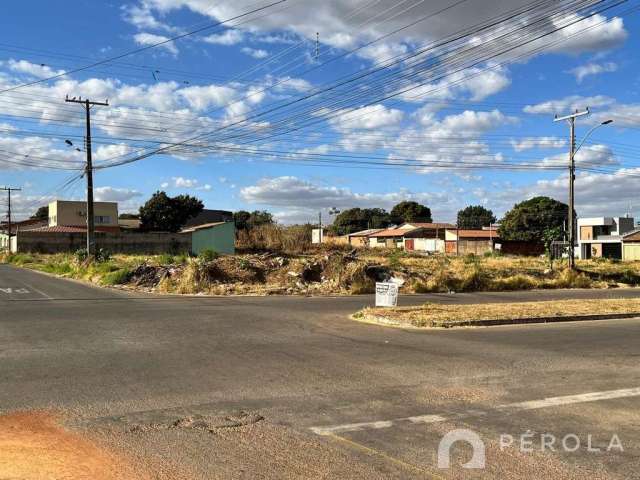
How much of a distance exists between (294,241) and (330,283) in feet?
96.3

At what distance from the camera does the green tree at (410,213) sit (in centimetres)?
13675

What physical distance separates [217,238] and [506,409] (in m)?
58.4

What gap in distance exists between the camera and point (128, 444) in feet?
17.8

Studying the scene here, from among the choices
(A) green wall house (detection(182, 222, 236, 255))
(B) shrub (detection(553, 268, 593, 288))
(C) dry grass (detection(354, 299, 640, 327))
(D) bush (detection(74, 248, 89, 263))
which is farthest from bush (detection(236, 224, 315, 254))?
(C) dry grass (detection(354, 299, 640, 327))

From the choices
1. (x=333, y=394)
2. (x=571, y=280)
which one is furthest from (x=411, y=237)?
(x=333, y=394)

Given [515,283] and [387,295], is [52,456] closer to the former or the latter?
[387,295]

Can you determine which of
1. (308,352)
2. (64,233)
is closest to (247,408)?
(308,352)

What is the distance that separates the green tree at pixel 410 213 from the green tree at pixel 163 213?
2199 inches

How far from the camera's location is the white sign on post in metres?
17.7

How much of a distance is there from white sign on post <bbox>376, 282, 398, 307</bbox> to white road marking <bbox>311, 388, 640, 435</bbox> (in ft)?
33.0

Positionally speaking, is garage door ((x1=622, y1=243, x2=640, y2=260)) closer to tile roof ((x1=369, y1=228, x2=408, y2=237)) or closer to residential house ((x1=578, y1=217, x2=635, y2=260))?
residential house ((x1=578, y1=217, x2=635, y2=260))

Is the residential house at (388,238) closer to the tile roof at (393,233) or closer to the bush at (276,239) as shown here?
the tile roof at (393,233)

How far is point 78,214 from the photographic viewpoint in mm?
91812

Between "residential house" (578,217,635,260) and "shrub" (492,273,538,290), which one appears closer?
"shrub" (492,273,538,290)
